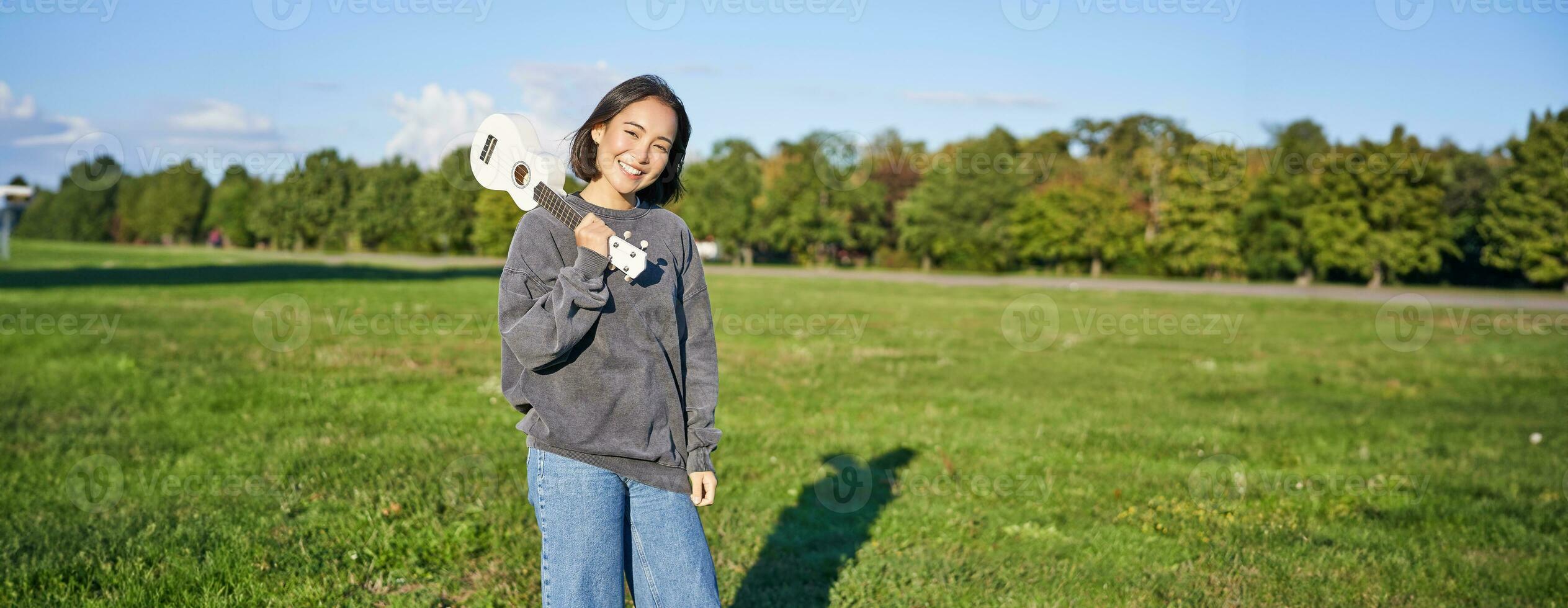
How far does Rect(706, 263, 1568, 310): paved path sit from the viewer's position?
1278 inches

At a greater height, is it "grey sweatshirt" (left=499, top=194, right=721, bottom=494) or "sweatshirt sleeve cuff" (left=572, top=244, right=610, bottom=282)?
"sweatshirt sleeve cuff" (left=572, top=244, right=610, bottom=282)

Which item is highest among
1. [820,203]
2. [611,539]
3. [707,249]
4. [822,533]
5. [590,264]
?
[820,203]

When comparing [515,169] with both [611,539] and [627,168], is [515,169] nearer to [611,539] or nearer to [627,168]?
[627,168]

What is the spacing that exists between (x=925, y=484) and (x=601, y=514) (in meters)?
4.83

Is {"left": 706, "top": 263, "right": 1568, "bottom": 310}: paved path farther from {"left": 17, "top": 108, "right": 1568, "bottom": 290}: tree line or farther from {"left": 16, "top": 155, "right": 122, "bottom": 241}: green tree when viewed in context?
{"left": 16, "top": 155, "right": 122, "bottom": 241}: green tree

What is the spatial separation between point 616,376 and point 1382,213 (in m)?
53.6

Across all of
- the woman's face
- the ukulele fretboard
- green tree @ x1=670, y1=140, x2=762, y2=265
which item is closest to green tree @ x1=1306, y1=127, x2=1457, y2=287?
green tree @ x1=670, y1=140, x2=762, y2=265

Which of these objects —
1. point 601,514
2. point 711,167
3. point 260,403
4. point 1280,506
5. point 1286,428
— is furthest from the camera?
point 711,167

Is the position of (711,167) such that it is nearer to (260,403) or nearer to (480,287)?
(480,287)

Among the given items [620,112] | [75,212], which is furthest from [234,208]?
[620,112]

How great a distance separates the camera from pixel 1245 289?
38.5 meters

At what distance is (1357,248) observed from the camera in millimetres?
47969

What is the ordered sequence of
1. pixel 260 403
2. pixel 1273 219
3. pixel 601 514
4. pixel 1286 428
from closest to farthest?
pixel 601 514
pixel 260 403
pixel 1286 428
pixel 1273 219

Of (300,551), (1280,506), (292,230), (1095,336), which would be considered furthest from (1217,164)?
(300,551)
